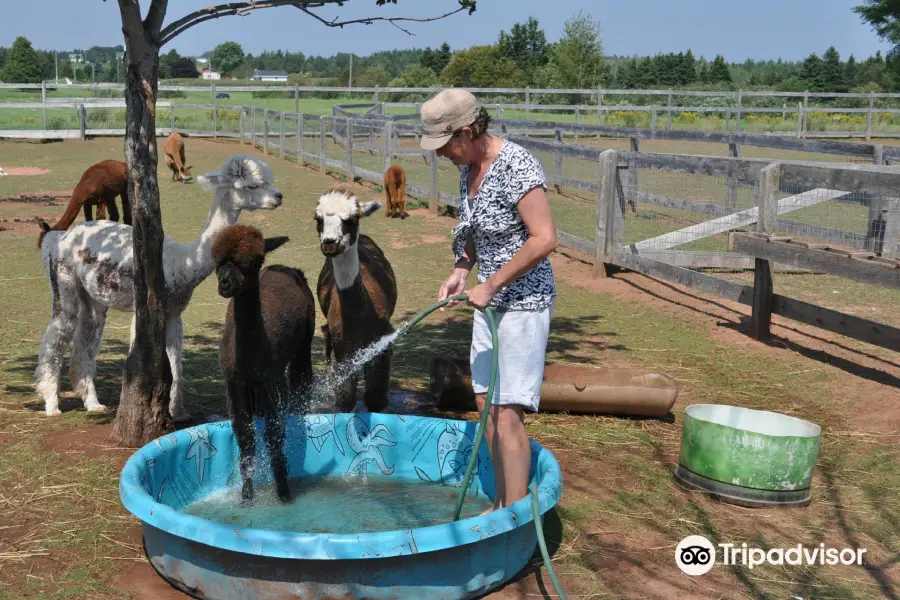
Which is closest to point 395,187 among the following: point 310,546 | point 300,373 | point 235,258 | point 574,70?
point 300,373

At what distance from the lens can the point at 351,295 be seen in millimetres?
5281

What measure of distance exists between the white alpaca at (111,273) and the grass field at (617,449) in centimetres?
32

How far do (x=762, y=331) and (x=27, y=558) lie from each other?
5.91 metres

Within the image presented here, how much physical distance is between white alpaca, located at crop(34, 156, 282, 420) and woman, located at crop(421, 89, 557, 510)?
2.14 meters

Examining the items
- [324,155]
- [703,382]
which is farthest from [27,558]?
[324,155]

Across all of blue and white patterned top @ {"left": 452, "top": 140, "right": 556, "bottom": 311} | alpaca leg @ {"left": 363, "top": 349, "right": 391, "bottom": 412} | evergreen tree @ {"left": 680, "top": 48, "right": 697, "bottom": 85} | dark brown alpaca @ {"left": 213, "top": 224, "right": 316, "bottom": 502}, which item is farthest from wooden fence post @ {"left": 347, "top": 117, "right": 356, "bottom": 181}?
evergreen tree @ {"left": 680, "top": 48, "right": 697, "bottom": 85}

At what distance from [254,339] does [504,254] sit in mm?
1480

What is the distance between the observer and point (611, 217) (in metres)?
10.4

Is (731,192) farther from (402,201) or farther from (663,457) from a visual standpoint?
(663,457)

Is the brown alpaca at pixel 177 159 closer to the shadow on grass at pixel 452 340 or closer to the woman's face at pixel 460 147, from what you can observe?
the shadow on grass at pixel 452 340

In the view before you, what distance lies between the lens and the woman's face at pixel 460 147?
11.6 ft

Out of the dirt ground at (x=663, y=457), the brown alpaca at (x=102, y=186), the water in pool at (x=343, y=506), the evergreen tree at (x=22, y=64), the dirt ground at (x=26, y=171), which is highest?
the evergreen tree at (x=22, y=64)

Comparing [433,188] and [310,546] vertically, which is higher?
[433,188]

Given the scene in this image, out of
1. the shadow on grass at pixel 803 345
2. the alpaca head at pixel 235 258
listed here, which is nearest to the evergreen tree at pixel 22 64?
the shadow on grass at pixel 803 345
